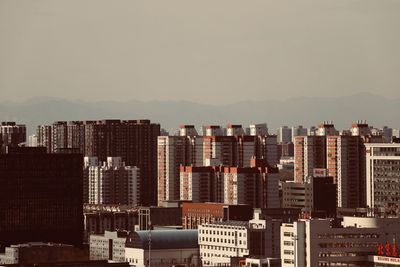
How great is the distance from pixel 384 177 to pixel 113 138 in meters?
37.1

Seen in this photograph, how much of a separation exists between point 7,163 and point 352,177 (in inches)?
882

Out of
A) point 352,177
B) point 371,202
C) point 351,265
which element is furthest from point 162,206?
point 351,265

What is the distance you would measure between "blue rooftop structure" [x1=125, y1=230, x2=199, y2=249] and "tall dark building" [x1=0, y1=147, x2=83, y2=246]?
8.00ft

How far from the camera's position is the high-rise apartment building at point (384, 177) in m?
76.9

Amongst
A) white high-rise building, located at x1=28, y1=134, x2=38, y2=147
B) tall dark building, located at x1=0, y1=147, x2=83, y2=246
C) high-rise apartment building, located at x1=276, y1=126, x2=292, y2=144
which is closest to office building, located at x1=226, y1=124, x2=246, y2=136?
high-rise apartment building, located at x1=276, y1=126, x2=292, y2=144

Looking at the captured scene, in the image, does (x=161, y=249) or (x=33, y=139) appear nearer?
(x=161, y=249)

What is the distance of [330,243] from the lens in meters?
57.2

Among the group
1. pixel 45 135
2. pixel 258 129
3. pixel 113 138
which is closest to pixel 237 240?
pixel 258 129

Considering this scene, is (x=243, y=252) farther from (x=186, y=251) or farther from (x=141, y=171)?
(x=141, y=171)

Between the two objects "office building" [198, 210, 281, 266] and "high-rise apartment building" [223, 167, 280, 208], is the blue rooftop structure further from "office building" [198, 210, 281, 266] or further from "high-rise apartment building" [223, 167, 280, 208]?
"high-rise apartment building" [223, 167, 280, 208]

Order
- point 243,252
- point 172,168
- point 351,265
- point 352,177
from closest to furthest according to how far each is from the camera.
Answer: point 351,265
point 243,252
point 352,177
point 172,168

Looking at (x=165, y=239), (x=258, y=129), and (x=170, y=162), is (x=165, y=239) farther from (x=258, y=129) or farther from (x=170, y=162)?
(x=258, y=129)

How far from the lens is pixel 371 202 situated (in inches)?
3100

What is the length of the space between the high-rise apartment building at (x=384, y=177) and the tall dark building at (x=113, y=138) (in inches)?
1242
